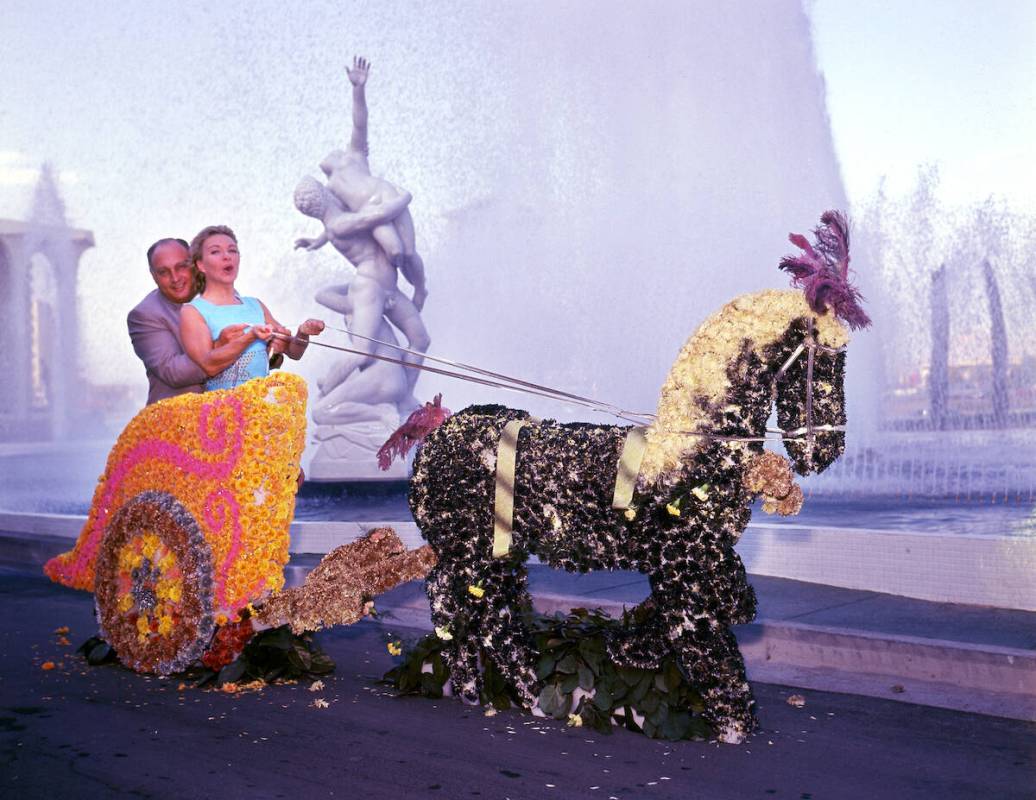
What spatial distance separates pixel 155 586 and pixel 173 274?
143cm

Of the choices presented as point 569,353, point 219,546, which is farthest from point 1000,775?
point 569,353

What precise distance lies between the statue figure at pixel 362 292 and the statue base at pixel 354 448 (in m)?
0.01

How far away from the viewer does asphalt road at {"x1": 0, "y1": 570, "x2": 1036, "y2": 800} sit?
3.56 m

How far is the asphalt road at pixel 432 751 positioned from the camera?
356cm

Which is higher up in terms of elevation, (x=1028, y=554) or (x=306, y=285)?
(x=306, y=285)

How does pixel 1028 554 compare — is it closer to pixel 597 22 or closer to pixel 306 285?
pixel 597 22

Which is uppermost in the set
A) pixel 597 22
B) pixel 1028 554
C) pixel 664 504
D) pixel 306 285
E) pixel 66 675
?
pixel 597 22

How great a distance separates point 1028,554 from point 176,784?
15.3 feet

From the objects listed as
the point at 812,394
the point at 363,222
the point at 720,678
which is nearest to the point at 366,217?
the point at 363,222

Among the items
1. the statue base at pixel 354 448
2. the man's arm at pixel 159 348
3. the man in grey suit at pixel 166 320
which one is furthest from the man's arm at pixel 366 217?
the man's arm at pixel 159 348

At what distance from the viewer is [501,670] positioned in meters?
4.52

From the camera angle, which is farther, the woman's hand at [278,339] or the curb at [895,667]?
the woman's hand at [278,339]

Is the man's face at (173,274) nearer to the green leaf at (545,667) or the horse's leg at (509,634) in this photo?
the horse's leg at (509,634)

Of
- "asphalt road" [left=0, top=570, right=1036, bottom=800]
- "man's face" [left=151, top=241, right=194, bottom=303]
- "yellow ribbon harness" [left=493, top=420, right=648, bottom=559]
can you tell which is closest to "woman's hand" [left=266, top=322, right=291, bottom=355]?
"man's face" [left=151, top=241, right=194, bottom=303]
